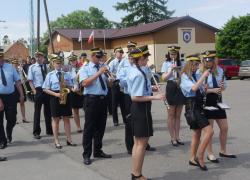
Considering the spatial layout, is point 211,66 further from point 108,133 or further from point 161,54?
point 161,54

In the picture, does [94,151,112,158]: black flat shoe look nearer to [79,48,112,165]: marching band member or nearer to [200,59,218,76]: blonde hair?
[79,48,112,165]: marching band member

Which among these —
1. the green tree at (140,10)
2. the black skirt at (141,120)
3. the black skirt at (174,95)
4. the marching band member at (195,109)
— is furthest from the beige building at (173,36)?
the black skirt at (141,120)

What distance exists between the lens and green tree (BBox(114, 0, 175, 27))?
2672 inches

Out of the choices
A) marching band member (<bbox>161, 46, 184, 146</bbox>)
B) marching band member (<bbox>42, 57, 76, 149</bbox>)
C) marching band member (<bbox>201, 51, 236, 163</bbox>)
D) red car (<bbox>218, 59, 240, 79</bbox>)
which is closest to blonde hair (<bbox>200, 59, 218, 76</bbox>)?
marching band member (<bbox>201, 51, 236, 163</bbox>)

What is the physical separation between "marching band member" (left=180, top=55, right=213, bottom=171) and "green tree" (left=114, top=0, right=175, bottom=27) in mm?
62116

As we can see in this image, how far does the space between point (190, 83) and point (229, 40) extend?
35402 mm

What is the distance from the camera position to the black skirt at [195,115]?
6770mm

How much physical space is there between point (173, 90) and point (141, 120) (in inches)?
95.1

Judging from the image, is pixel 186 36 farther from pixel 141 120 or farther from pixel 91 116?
pixel 141 120

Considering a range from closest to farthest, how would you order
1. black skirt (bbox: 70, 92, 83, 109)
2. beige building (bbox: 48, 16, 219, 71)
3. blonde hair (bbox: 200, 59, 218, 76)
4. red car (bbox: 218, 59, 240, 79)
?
blonde hair (bbox: 200, 59, 218, 76) < black skirt (bbox: 70, 92, 83, 109) < red car (bbox: 218, 59, 240, 79) < beige building (bbox: 48, 16, 219, 71)

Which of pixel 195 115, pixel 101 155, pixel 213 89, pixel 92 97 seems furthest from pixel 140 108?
pixel 101 155

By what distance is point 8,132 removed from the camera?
379 inches

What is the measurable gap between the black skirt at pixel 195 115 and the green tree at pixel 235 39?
33744 mm

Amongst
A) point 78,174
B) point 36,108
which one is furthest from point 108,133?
point 78,174
